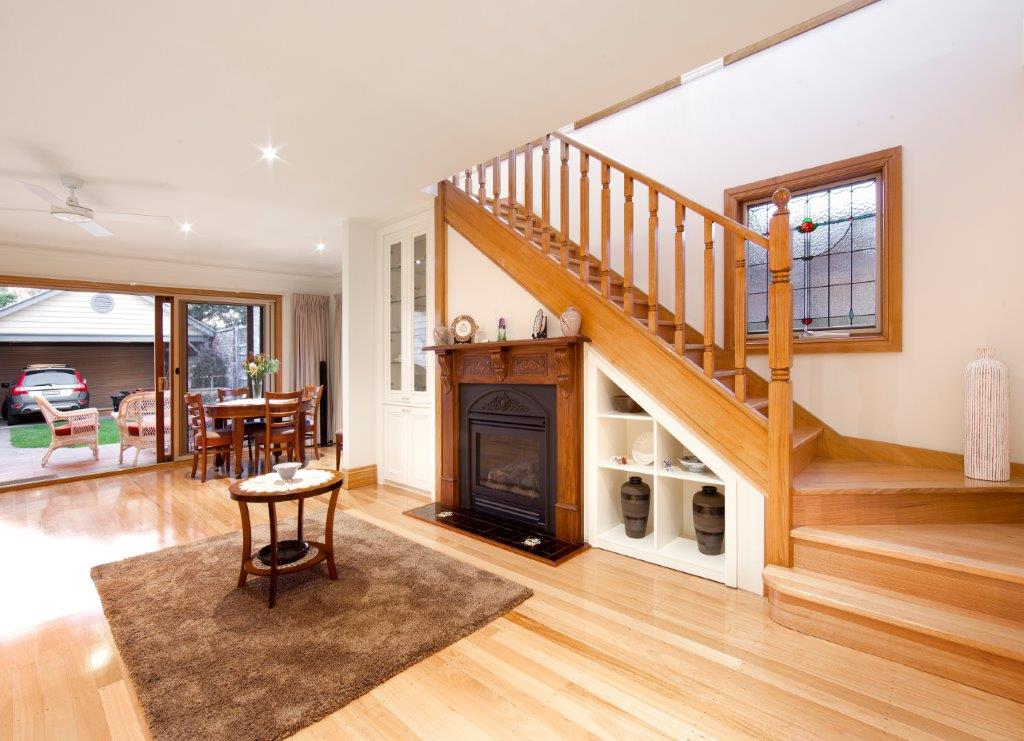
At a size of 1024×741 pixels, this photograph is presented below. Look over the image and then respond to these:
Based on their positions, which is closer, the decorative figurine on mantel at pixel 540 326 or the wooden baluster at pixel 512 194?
the decorative figurine on mantel at pixel 540 326

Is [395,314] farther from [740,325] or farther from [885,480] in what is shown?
[885,480]

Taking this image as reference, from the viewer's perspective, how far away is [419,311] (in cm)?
445

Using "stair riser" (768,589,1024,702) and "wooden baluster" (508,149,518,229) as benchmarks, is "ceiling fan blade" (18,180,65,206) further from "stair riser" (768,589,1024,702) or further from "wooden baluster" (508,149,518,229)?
"stair riser" (768,589,1024,702)

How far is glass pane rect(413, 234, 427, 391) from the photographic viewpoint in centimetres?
439

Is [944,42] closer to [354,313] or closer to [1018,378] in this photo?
[1018,378]

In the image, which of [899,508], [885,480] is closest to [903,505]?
[899,508]

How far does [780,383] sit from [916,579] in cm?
98

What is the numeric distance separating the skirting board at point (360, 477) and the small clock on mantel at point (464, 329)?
72.6 inches

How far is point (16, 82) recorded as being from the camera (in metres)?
2.28

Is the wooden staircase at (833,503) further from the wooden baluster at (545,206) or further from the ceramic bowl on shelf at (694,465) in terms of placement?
the ceramic bowl on shelf at (694,465)

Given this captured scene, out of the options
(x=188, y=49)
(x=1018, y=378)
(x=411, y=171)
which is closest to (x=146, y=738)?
(x=188, y=49)

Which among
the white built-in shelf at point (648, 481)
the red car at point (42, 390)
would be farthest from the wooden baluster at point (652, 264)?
the red car at point (42, 390)

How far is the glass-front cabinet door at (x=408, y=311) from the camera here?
4.37m

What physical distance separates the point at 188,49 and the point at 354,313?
108 inches
